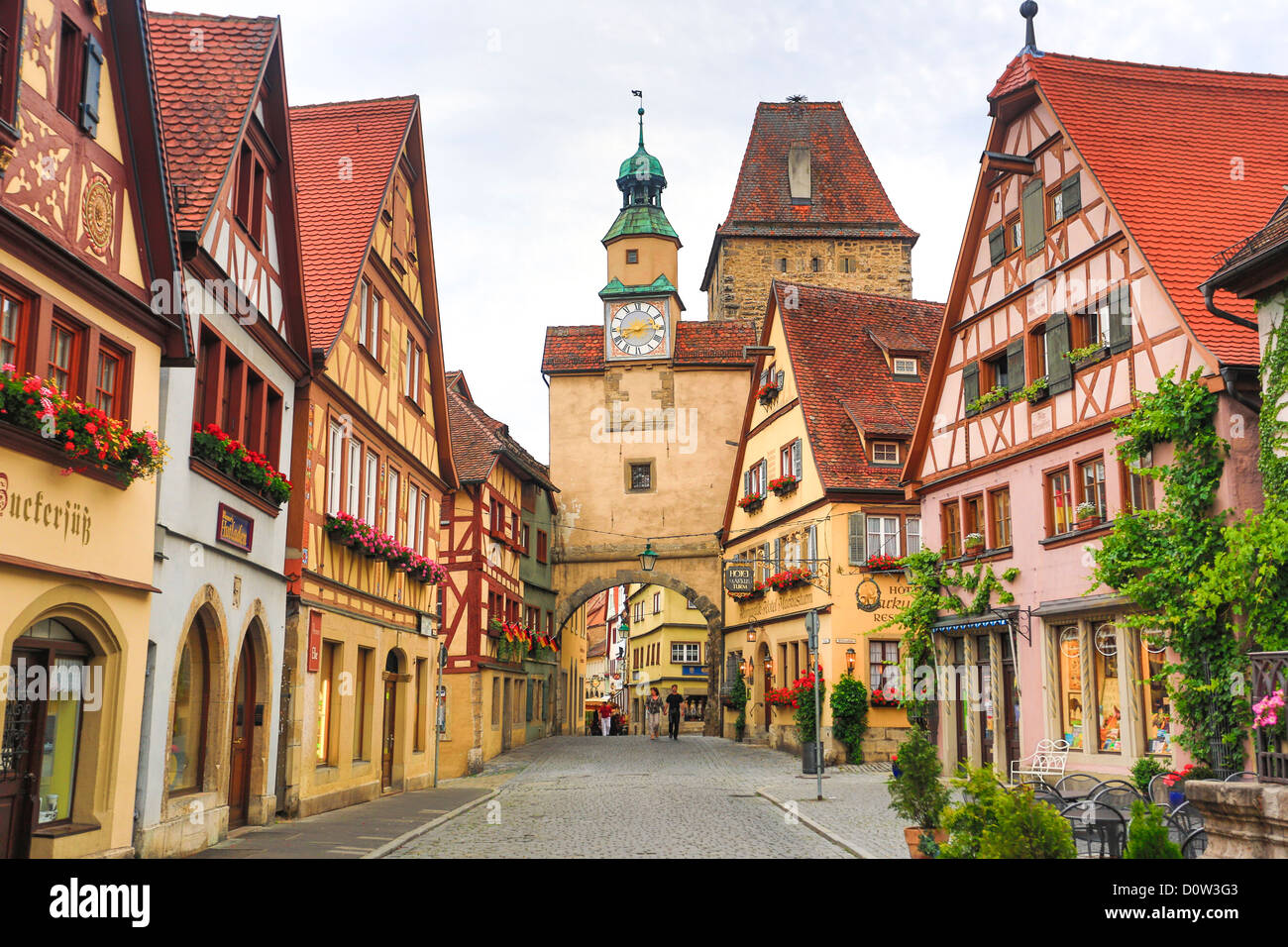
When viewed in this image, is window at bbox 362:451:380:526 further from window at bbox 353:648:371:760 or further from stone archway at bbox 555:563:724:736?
stone archway at bbox 555:563:724:736

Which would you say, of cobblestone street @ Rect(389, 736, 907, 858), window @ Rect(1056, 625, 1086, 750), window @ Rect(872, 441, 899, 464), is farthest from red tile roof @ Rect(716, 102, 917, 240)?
window @ Rect(1056, 625, 1086, 750)

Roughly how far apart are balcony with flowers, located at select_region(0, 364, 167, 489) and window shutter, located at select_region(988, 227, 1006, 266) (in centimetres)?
1532

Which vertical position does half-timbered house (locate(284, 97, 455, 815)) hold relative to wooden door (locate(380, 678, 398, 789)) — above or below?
above

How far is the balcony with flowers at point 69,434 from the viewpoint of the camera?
8.34m

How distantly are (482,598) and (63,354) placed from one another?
913 inches

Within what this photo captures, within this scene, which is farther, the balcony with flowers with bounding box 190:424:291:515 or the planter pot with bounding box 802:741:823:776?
the planter pot with bounding box 802:741:823:776

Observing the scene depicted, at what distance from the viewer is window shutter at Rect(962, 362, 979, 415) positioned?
22203 millimetres

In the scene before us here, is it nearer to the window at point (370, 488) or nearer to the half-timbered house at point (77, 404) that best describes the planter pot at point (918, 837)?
the half-timbered house at point (77, 404)

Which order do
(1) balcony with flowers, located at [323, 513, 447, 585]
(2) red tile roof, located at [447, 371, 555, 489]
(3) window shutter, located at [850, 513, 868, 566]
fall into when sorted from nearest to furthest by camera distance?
(1) balcony with flowers, located at [323, 513, 447, 585], (3) window shutter, located at [850, 513, 868, 566], (2) red tile roof, located at [447, 371, 555, 489]

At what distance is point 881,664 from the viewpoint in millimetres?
28594

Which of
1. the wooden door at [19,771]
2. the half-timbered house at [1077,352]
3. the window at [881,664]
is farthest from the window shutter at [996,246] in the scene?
the wooden door at [19,771]

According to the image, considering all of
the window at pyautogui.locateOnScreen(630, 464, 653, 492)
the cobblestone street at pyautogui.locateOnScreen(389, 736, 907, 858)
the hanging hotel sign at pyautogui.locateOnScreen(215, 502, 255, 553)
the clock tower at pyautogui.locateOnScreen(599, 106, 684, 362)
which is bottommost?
the cobblestone street at pyautogui.locateOnScreen(389, 736, 907, 858)
